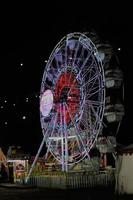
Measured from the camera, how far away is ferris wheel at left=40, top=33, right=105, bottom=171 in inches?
1398

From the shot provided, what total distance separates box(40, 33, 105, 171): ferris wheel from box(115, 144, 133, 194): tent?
7464mm

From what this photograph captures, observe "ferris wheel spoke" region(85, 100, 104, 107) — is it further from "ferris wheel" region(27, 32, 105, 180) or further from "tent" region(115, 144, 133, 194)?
"tent" region(115, 144, 133, 194)

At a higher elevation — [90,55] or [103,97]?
[90,55]

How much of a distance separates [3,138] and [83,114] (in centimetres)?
5054

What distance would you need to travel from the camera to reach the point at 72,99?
3753cm

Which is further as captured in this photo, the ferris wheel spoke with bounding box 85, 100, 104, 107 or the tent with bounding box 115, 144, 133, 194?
the ferris wheel spoke with bounding box 85, 100, 104, 107

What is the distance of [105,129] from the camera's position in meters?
34.9

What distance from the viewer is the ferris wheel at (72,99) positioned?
35500 mm

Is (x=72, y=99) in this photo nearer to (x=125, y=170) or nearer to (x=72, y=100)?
(x=72, y=100)

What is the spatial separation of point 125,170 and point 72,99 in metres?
12.4

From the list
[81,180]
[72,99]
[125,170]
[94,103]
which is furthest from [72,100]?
[125,170]

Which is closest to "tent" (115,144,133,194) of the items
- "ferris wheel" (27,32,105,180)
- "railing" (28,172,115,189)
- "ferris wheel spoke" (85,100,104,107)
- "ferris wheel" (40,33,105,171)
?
"railing" (28,172,115,189)

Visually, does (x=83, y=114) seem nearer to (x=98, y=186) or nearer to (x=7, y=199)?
(x=98, y=186)

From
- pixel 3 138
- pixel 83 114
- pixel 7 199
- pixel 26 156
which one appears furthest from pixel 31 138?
pixel 7 199
